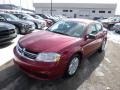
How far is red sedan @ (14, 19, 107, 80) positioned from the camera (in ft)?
13.2

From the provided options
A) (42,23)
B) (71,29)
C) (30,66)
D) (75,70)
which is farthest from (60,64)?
(42,23)

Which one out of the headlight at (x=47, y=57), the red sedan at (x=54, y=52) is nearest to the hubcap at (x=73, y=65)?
the red sedan at (x=54, y=52)

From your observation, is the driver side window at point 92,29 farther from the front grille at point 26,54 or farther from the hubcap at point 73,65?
the front grille at point 26,54

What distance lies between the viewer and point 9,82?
14.3 ft

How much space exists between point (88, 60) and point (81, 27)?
1.61m

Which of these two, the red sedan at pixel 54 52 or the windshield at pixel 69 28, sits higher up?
the windshield at pixel 69 28

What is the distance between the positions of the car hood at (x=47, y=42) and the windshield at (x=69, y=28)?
0.33m

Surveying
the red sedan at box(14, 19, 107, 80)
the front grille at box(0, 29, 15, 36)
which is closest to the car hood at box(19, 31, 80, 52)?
the red sedan at box(14, 19, 107, 80)

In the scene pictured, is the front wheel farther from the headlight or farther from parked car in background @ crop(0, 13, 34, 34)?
parked car in background @ crop(0, 13, 34, 34)

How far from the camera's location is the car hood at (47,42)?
4203 millimetres

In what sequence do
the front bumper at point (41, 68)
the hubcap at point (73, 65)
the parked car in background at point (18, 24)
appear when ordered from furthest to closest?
1. the parked car in background at point (18, 24)
2. the hubcap at point (73, 65)
3. the front bumper at point (41, 68)

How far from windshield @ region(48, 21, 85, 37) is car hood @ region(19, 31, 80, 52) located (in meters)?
0.33

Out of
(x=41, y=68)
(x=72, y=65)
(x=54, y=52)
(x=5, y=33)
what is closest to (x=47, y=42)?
(x=54, y=52)

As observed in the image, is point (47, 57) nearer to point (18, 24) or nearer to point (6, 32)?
point (6, 32)
